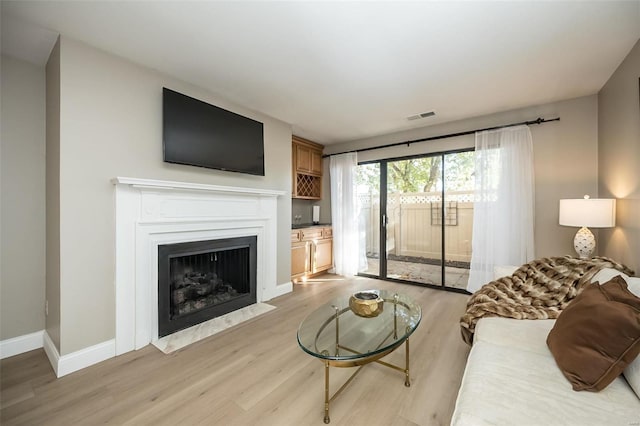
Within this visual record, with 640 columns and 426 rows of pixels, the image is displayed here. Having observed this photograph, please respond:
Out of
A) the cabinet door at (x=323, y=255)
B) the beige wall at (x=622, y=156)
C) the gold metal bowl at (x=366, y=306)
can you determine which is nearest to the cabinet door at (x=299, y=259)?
the cabinet door at (x=323, y=255)

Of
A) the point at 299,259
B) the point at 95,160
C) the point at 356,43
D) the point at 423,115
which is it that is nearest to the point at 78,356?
the point at 95,160

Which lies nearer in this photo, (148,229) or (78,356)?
(78,356)

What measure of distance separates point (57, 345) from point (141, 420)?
1085 mm

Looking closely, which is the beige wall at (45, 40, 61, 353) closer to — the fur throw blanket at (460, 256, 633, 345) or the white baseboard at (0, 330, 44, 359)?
the white baseboard at (0, 330, 44, 359)

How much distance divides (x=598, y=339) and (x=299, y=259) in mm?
3465

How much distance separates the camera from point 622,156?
2320 millimetres

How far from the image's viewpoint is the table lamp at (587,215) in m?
2.29

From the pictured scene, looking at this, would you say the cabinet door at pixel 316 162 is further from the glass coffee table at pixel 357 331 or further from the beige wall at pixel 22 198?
the beige wall at pixel 22 198

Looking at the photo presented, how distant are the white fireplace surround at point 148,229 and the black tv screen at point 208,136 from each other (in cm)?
32

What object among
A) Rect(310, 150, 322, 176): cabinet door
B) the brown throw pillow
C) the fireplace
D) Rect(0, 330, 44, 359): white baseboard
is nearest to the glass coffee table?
the brown throw pillow

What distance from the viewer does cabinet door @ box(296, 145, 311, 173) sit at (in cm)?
453

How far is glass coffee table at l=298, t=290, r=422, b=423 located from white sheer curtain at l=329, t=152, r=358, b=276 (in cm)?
238

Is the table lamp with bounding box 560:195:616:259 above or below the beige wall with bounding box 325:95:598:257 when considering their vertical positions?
below

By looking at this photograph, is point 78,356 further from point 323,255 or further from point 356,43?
point 323,255
